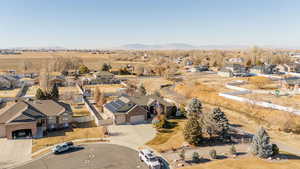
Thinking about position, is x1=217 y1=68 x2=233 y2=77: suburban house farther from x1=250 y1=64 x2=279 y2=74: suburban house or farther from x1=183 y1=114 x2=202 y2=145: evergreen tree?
x1=183 y1=114 x2=202 y2=145: evergreen tree

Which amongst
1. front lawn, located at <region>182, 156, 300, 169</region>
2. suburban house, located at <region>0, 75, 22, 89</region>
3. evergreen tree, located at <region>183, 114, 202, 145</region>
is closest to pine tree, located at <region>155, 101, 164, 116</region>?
evergreen tree, located at <region>183, 114, 202, 145</region>

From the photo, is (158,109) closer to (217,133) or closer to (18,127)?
(217,133)

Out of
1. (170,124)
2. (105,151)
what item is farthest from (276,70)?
(105,151)

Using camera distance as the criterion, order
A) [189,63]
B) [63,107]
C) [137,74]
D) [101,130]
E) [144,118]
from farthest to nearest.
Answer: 1. [189,63]
2. [137,74]
3. [144,118]
4. [63,107]
5. [101,130]

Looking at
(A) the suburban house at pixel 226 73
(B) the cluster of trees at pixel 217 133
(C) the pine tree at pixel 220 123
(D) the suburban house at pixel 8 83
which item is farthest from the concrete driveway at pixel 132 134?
(A) the suburban house at pixel 226 73

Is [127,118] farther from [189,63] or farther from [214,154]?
[189,63]

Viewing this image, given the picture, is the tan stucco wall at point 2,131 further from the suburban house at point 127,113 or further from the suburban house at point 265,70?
the suburban house at point 265,70

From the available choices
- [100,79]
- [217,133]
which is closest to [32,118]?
[217,133]
